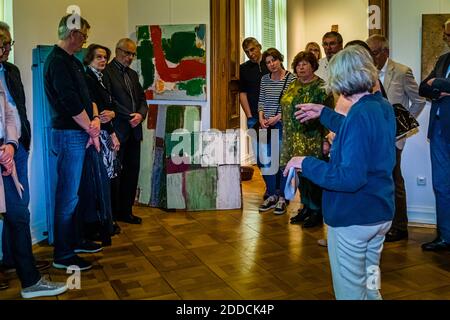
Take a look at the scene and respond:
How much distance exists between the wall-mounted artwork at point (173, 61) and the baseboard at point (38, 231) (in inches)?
69.9

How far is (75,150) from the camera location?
11.6ft

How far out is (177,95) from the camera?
17.7 feet

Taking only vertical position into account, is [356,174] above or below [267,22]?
below

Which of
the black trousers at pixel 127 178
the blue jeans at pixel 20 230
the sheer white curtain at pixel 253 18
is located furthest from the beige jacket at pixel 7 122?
the sheer white curtain at pixel 253 18

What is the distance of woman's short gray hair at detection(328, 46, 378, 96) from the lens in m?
2.17

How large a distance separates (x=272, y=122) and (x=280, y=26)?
4274mm

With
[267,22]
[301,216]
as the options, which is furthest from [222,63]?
[267,22]

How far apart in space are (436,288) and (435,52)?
209 centimetres

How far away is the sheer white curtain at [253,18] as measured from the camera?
7406mm

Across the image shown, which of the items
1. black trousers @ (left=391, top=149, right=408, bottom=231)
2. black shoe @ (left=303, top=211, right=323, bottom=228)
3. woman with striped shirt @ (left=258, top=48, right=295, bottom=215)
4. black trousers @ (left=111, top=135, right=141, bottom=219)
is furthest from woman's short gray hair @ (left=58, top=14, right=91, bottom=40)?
black trousers @ (left=391, top=149, right=408, bottom=231)

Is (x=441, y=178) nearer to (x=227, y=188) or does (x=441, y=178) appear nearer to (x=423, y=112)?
(x=423, y=112)

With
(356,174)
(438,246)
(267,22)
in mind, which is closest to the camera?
(356,174)

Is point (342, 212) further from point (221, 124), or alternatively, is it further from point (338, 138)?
point (221, 124)
